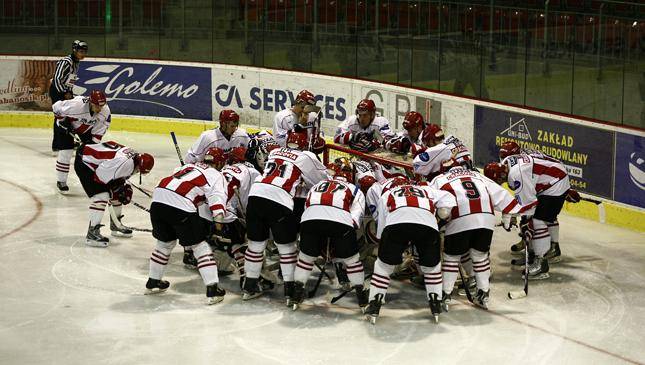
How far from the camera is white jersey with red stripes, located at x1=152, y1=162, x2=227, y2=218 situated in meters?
8.16

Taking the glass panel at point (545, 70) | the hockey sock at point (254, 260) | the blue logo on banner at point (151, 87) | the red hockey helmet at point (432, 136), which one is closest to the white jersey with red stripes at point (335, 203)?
the hockey sock at point (254, 260)

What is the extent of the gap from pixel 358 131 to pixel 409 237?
2852mm

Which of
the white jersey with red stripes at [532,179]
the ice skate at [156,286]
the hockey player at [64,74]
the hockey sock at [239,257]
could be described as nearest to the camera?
the ice skate at [156,286]

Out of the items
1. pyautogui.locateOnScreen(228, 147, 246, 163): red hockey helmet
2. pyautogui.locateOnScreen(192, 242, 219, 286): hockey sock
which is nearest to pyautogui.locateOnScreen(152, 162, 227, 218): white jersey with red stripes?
pyautogui.locateOnScreen(192, 242, 219, 286): hockey sock

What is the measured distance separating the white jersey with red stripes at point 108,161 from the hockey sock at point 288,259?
2198mm

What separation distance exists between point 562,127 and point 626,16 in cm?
137

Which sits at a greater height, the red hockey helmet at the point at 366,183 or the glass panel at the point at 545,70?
the glass panel at the point at 545,70

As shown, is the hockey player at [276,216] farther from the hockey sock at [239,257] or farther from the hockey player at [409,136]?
the hockey player at [409,136]

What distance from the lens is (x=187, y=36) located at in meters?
16.0

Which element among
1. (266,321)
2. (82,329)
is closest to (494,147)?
(266,321)

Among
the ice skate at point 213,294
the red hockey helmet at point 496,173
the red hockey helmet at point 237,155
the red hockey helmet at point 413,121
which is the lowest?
the ice skate at point 213,294

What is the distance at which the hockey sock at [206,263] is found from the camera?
823 centimetres

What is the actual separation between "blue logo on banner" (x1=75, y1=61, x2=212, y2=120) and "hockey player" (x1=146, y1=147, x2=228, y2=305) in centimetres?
741

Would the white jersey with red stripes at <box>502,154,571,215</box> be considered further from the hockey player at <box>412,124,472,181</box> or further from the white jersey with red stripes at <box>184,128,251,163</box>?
the white jersey with red stripes at <box>184,128,251,163</box>
